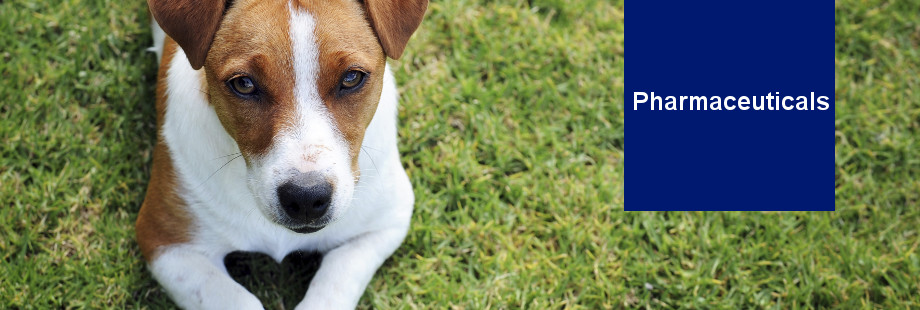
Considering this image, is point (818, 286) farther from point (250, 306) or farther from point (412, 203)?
point (250, 306)

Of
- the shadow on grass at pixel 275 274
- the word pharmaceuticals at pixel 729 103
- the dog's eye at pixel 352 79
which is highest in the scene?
the word pharmaceuticals at pixel 729 103

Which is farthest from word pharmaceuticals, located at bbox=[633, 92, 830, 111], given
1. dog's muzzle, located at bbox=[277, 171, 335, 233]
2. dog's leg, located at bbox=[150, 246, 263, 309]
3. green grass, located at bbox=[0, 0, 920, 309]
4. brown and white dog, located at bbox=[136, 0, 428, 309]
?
dog's leg, located at bbox=[150, 246, 263, 309]

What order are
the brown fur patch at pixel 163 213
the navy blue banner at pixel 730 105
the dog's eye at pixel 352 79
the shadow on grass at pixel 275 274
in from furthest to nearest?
the navy blue banner at pixel 730 105, the shadow on grass at pixel 275 274, the brown fur patch at pixel 163 213, the dog's eye at pixel 352 79

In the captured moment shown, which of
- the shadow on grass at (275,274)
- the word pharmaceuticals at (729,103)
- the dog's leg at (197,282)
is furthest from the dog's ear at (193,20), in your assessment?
the word pharmaceuticals at (729,103)

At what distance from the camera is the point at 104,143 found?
4.91m

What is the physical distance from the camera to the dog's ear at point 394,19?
349 cm

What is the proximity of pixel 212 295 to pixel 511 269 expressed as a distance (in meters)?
1.61

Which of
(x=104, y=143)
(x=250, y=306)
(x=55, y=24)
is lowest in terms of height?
(x=250, y=306)

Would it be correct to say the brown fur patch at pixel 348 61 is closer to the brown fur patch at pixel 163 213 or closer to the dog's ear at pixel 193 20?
the dog's ear at pixel 193 20

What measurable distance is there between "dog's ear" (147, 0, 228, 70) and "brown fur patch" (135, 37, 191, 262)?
84 cm

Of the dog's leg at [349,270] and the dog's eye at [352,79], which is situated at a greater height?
the dog's eye at [352,79]

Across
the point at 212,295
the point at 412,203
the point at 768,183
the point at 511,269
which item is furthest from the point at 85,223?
the point at 768,183

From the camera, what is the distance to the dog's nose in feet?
11.0

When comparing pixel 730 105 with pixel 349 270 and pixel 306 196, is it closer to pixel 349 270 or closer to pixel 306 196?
pixel 349 270
